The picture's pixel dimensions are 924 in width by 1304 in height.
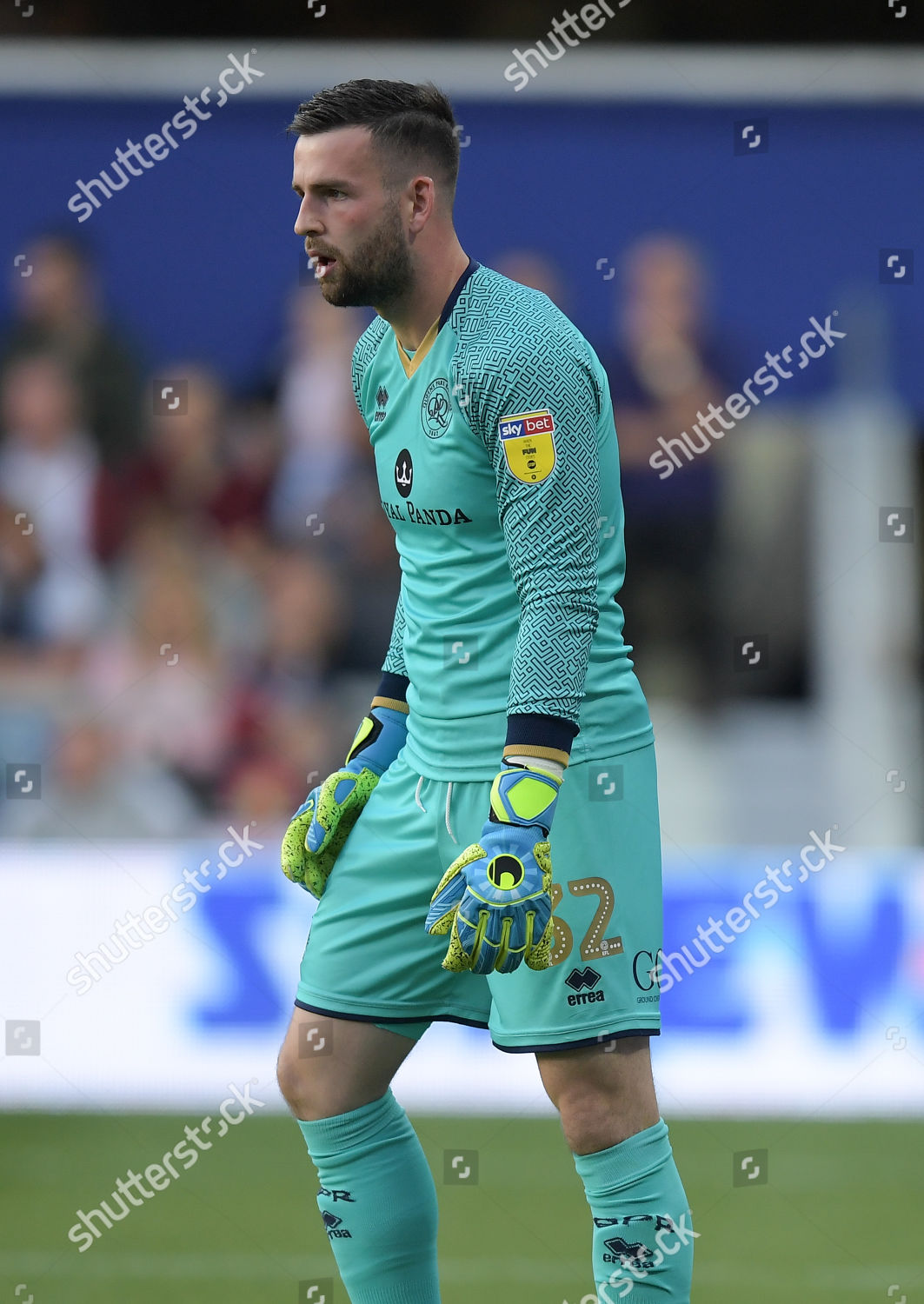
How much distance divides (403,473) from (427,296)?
224mm

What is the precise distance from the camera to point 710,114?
6266 millimetres

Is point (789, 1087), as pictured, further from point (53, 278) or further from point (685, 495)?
point (53, 278)

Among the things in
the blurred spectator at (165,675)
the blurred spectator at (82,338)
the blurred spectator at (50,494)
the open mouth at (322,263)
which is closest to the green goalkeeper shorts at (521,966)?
the open mouth at (322,263)

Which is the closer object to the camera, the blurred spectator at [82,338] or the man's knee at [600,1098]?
the man's knee at [600,1098]

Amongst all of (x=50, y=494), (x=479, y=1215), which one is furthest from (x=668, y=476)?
(x=479, y=1215)

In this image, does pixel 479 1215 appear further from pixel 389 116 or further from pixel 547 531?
pixel 389 116

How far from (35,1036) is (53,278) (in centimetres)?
260

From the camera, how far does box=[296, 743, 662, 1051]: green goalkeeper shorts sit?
2.14 meters

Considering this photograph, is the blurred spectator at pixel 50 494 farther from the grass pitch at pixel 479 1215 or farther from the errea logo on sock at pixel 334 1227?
the errea logo on sock at pixel 334 1227

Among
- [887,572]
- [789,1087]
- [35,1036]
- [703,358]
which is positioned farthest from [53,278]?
[789,1087]

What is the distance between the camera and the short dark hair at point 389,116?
2137mm

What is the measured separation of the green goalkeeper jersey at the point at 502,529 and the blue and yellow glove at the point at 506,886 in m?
0.06

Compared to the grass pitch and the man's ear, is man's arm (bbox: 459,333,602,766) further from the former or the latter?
the grass pitch

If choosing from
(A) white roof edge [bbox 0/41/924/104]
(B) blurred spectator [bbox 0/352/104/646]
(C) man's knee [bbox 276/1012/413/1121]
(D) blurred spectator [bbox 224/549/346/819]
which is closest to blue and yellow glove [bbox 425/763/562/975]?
(C) man's knee [bbox 276/1012/413/1121]
